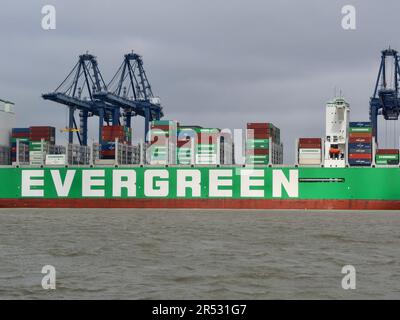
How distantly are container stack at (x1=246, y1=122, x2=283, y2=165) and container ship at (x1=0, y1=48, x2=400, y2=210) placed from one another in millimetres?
81

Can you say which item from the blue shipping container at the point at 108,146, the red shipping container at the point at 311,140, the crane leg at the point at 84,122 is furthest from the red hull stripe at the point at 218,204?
the crane leg at the point at 84,122

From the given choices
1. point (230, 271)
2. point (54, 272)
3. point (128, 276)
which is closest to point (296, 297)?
point (230, 271)

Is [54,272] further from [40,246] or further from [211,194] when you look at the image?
[211,194]

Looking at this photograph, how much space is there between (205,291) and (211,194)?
37633mm

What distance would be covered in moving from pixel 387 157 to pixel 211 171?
1403cm

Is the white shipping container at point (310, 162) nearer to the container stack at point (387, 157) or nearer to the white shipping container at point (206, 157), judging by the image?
the container stack at point (387, 157)

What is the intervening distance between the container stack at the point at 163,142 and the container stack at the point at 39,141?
9.18 metres

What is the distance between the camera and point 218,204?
5025 cm

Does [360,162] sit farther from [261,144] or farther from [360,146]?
[261,144]

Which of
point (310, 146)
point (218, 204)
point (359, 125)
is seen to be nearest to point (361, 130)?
point (359, 125)

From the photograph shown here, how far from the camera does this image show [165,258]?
17.2 metres

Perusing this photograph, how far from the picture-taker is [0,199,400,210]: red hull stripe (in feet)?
159

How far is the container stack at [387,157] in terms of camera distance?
51594 mm
